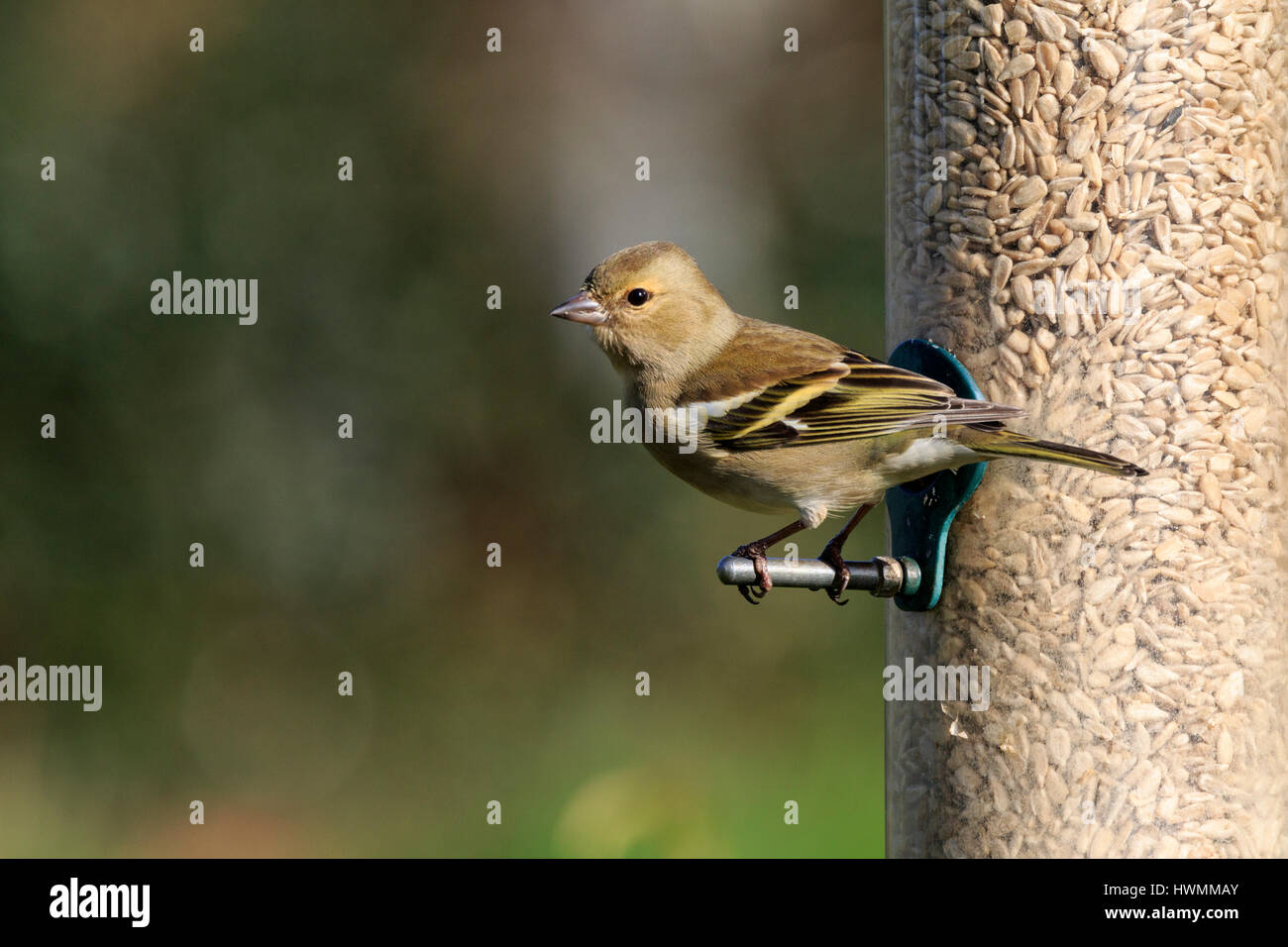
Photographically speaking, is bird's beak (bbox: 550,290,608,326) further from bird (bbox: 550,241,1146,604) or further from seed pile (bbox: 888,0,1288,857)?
seed pile (bbox: 888,0,1288,857)

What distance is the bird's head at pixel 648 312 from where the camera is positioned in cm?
458

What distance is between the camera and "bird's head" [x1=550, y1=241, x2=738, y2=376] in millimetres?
4582

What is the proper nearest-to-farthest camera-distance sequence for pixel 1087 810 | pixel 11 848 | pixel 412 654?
pixel 1087 810 → pixel 11 848 → pixel 412 654

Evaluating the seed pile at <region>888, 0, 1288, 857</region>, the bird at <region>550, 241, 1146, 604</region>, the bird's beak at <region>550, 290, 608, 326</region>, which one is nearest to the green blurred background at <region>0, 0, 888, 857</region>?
the bird at <region>550, 241, 1146, 604</region>

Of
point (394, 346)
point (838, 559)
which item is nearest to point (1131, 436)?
point (838, 559)

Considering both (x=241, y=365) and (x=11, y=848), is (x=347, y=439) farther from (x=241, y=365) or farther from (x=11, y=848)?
(x=11, y=848)

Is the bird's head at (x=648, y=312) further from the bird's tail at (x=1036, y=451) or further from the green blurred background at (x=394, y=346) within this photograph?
the green blurred background at (x=394, y=346)

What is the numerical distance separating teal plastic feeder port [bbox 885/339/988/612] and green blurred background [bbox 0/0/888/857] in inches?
171

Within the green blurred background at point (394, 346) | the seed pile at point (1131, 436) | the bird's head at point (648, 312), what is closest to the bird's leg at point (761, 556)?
the seed pile at point (1131, 436)

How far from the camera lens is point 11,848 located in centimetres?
709

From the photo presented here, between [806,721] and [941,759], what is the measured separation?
4.58 meters

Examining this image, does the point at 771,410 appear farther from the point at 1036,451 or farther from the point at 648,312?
the point at 1036,451

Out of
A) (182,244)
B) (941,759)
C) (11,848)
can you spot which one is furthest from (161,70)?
(941,759)

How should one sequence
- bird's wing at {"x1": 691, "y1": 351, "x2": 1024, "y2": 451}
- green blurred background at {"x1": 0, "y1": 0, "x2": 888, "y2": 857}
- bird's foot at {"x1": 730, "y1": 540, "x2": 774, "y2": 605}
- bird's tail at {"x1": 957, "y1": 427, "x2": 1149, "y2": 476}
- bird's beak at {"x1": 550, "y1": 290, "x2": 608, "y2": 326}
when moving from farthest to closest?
1. green blurred background at {"x1": 0, "y1": 0, "x2": 888, "y2": 857}
2. bird's beak at {"x1": 550, "y1": 290, "x2": 608, "y2": 326}
3. bird's wing at {"x1": 691, "y1": 351, "x2": 1024, "y2": 451}
4. bird's foot at {"x1": 730, "y1": 540, "x2": 774, "y2": 605}
5. bird's tail at {"x1": 957, "y1": 427, "x2": 1149, "y2": 476}
